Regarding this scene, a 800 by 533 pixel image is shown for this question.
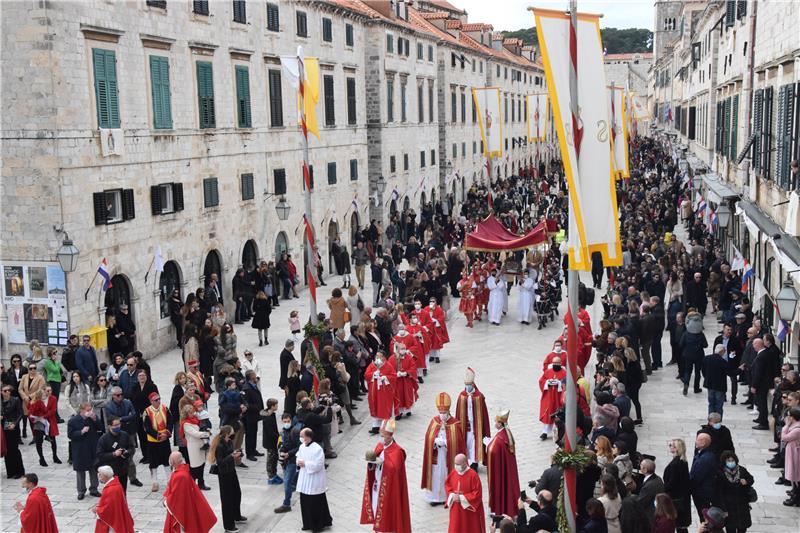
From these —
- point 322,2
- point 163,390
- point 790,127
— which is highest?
point 322,2

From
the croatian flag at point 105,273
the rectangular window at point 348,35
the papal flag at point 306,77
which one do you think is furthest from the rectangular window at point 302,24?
the croatian flag at point 105,273

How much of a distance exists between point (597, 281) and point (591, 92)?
734 inches

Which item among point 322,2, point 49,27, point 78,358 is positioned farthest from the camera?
point 322,2

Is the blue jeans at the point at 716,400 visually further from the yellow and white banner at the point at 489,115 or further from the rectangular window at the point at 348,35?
the rectangular window at the point at 348,35

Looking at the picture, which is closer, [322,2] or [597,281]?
[597,281]

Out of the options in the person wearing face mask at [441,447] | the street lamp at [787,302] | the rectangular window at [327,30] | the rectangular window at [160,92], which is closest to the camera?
the person wearing face mask at [441,447]

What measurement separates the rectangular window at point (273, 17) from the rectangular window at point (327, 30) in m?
3.66

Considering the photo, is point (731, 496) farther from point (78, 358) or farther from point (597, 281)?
point (597, 281)

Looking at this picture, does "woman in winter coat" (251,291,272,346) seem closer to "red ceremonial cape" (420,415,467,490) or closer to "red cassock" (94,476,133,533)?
"red ceremonial cape" (420,415,467,490)

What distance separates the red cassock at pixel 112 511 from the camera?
10.1 meters

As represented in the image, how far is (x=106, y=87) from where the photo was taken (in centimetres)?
1892

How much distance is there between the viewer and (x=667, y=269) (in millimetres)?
22781

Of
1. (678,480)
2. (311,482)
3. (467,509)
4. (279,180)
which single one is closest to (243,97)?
(279,180)

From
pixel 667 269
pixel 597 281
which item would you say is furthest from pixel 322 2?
pixel 667 269
